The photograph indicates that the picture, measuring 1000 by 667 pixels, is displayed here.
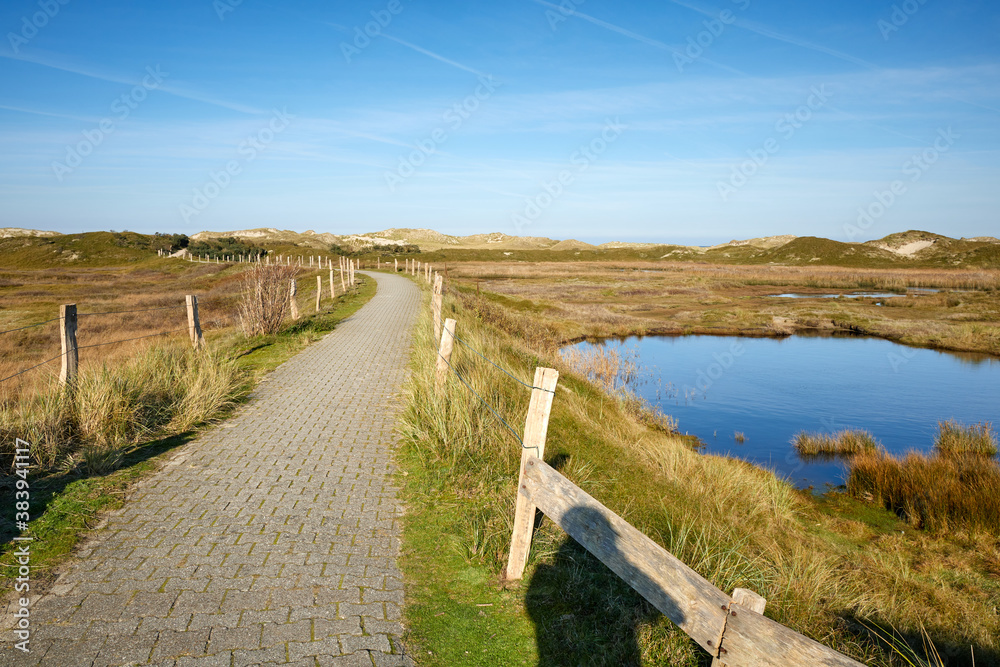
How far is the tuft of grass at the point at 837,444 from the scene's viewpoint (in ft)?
36.0

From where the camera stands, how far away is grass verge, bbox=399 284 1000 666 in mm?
3799

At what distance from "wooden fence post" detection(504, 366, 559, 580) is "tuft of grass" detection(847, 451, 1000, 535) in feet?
21.2

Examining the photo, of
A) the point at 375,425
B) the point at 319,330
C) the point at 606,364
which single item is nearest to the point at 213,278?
the point at 319,330

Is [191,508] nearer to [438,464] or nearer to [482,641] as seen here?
[438,464]

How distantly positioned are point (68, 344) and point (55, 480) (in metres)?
2.86

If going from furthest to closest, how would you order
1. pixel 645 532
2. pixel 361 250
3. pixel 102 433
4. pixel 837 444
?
pixel 361 250 → pixel 837 444 → pixel 102 433 → pixel 645 532

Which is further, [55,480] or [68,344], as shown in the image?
[68,344]

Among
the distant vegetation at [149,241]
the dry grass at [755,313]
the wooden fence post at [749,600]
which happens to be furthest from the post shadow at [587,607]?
the distant vegetation at [149,241]

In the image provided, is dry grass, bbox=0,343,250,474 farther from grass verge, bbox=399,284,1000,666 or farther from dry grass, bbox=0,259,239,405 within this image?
grass verge, bbox=399,284,1000,666

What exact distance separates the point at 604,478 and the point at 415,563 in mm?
3118

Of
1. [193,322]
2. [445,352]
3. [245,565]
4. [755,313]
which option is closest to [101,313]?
[193,322]

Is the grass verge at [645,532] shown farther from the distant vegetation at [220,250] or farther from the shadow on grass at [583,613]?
the distant vegetation at [220,250]

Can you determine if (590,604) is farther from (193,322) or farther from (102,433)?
(193,322)

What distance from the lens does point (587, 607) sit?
4066 millimetres
